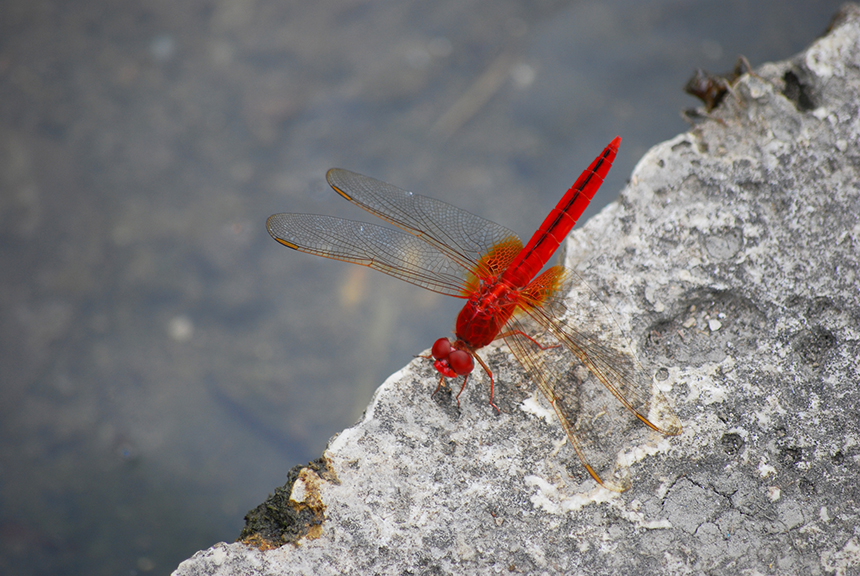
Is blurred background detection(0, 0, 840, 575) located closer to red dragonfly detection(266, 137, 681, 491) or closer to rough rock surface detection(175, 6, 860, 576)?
red dragonfly detection(266, 137, 681, 491)

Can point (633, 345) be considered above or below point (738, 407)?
above

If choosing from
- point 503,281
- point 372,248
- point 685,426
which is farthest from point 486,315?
point 685,426

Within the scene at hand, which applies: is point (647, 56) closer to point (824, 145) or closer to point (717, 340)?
point (824, 145)

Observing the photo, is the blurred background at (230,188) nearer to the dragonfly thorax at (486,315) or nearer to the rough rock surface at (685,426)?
the dragonfly thorax at (486,315)

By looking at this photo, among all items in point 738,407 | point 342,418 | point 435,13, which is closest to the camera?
point 738,407

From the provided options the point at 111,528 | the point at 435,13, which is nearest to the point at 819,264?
the point at 435,13
